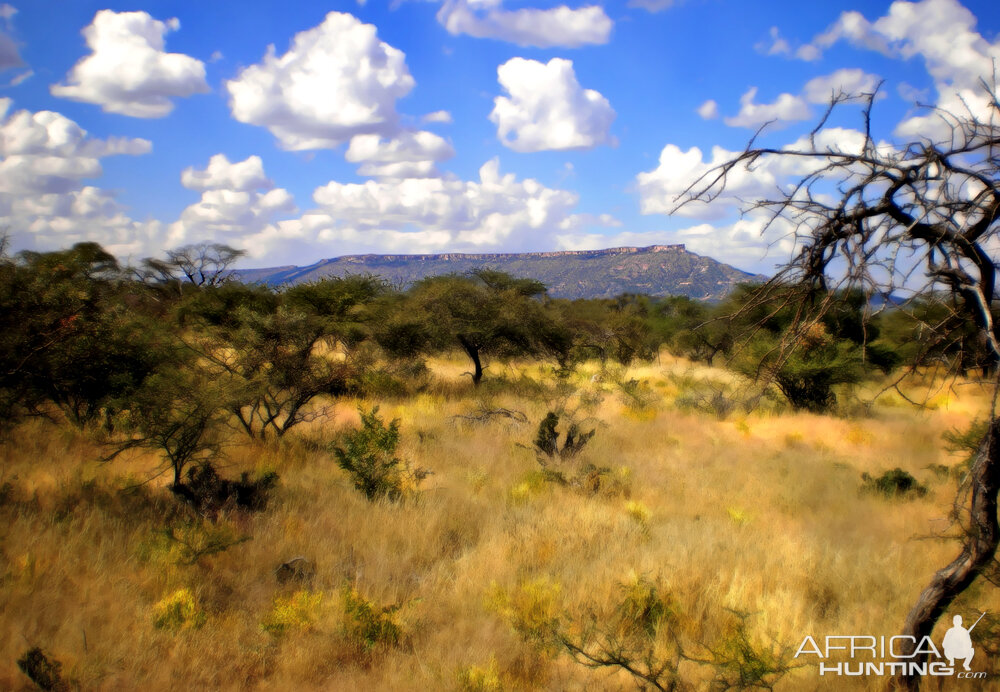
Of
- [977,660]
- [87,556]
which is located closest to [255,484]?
[87,556]

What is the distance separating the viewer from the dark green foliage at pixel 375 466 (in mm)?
7648

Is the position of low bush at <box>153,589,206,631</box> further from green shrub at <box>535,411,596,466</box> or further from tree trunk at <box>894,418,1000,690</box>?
green shrub at <box>535,411,596,466</box>

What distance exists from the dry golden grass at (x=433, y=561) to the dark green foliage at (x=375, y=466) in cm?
33

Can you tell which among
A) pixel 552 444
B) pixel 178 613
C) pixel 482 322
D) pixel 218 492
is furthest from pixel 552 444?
pixel 482 322

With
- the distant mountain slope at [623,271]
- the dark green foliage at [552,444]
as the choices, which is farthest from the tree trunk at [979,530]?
the distant mountain slope at [623,271]

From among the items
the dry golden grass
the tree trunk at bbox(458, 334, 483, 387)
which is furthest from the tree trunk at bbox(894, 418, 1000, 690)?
the tree trunk at bbox(458, 334, 483, 387)

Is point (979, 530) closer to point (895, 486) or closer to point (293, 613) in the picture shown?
point (293, 613)

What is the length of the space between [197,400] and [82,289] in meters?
→ 2.78

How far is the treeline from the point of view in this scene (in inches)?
214

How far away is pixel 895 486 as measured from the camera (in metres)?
8.90

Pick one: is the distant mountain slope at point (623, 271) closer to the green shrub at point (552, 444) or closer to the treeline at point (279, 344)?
the treeline at point (279, 344)

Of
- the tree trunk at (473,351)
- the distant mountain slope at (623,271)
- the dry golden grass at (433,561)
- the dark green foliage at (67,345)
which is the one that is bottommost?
the dry golden grass at (433,561)

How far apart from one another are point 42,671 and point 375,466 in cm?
455

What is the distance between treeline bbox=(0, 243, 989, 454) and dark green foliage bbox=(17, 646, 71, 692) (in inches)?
131
